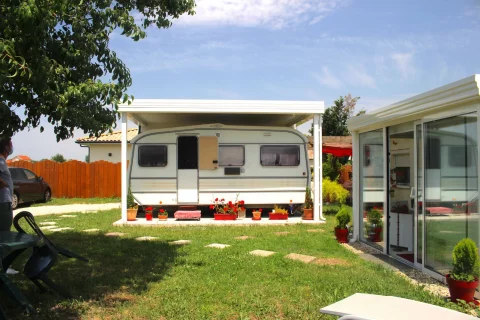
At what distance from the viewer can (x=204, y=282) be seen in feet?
17.4

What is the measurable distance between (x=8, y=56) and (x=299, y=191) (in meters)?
9.36

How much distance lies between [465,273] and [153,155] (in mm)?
8705

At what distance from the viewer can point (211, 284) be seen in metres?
5.20

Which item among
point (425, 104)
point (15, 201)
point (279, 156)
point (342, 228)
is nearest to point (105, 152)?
point (15, 201)

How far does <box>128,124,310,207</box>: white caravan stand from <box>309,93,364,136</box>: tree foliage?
13.0 m

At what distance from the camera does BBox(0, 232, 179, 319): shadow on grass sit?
4395 mm

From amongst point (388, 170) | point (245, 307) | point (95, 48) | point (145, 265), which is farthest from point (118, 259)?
point (388, 170)

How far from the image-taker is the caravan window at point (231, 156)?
11.8 m

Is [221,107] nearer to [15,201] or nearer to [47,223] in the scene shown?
[47,223]

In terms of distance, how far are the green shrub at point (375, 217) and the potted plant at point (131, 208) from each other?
616 cm

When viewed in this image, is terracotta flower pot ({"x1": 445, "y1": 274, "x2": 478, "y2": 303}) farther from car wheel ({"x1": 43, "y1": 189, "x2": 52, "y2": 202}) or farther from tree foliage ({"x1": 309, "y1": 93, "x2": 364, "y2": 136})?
tree foliage ({"x1": 309, "y1": 93, "x2": 364, "y2": 136})

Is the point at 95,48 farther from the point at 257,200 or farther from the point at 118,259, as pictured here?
the point at 257,200

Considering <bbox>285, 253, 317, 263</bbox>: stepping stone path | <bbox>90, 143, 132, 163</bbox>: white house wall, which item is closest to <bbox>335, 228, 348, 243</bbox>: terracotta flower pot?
<bbox>285, 253, 317, 263</bbox>: stepping stone path

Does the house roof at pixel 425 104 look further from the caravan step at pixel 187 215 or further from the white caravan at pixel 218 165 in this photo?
the caravan step at pixel 187 215
